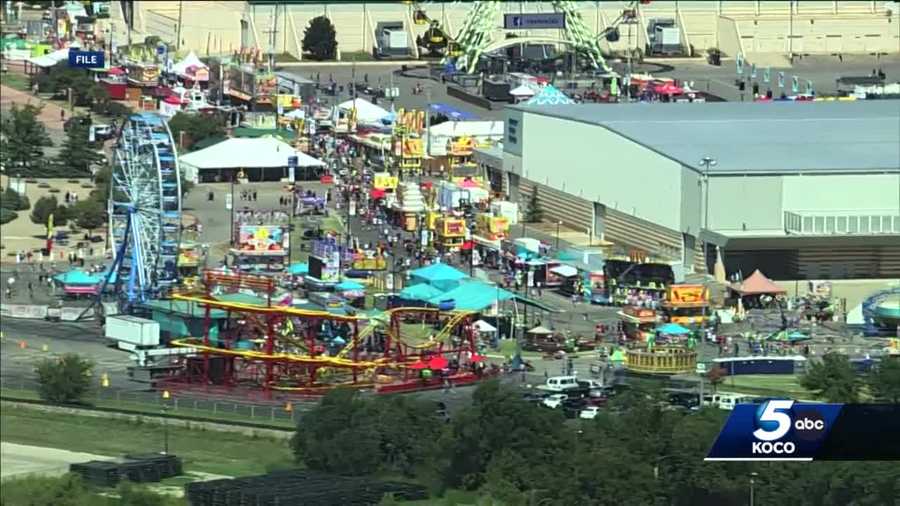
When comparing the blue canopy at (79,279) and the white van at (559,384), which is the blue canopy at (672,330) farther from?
the blue canopy at (79,279)

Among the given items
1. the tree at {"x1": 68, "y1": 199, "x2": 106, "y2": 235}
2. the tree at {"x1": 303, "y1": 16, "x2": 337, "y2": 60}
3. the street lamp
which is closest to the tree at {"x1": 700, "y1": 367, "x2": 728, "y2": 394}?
the street lamp

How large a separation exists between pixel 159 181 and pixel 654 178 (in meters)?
4.28

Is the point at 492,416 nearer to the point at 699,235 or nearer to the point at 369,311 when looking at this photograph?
the point at 369,311

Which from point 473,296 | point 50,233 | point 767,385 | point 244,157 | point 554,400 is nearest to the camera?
point 554,400

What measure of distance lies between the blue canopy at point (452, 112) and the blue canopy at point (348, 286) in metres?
8.99

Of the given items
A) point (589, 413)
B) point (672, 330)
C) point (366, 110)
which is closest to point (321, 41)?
point (366, 110)

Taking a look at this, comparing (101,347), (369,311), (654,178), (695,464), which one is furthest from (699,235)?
(695,464)

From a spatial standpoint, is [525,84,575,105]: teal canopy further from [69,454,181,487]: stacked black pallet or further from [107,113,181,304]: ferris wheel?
[69,454,181,487]: stacked black pallet

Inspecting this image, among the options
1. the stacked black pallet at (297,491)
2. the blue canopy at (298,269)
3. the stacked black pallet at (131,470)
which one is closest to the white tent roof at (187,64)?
the blue canopy at (298,269)

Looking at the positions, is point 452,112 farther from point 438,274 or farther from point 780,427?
point 780,427

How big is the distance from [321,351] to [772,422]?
42.7 feet

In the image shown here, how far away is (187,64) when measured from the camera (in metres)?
39.9

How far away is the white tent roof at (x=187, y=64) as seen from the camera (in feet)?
129

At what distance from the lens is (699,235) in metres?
27.7
